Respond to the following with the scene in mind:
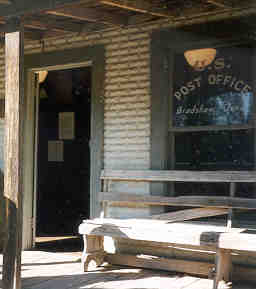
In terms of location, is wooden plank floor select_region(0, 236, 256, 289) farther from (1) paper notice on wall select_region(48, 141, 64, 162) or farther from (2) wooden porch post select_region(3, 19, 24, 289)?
(1) paper notice on wall select_region(48, 141, 64, 162)

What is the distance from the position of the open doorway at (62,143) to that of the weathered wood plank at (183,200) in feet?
10.1

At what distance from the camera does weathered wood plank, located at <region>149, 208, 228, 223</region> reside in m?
5.11

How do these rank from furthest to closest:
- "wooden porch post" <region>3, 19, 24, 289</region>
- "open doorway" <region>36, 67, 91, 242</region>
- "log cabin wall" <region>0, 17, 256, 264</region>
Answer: "open doorway" <region>36, 67, 91, 242</region> → "log cabin wall" <region>0, 17, 256, 264</region> → "wooden porch post" <region>3, 19, 24, 289</region>

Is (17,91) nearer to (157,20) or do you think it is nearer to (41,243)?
(157,20)

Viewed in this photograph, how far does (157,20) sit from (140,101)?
3.05 feet

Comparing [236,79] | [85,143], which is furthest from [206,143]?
[85,143]

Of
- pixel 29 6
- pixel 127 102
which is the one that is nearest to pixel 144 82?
pixel 127 102

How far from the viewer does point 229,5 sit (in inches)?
196

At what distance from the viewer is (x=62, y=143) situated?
8.80m

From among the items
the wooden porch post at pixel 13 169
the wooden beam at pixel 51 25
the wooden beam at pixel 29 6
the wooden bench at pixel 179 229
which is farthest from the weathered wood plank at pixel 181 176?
the wooden beam at pixel 29 6

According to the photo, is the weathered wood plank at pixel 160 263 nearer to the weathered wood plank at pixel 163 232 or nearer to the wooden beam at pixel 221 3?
the weathered wood plank at pixel 163 232

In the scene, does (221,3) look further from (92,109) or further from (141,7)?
(92,109)

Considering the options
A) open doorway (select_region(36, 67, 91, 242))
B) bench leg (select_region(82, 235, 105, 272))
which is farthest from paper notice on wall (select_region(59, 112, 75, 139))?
bench leg (select_region(82, 235, 105, 272))

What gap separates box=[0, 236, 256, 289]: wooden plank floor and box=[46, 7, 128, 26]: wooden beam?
2.64 m
